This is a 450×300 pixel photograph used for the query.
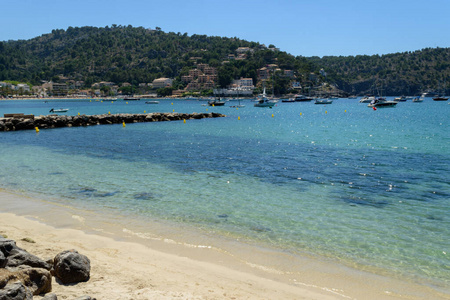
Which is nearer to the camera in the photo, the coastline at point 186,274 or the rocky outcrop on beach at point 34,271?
the rocky outcrop on beach at point 34,271

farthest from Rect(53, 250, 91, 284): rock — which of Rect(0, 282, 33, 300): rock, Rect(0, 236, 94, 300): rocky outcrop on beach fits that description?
Rect(0, 282, 33, 300): rock

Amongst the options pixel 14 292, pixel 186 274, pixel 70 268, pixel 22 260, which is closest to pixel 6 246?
pixel 22 260

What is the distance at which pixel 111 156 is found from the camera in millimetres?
26703

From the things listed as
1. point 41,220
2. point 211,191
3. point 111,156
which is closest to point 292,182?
point 211,191

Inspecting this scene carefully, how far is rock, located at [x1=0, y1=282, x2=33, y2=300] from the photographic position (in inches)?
211

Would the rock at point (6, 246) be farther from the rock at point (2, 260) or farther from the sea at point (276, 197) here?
the sea at point (276, 197)

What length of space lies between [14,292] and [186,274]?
336 centimetres

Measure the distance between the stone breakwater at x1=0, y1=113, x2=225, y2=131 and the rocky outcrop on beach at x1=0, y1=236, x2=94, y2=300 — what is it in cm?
4720

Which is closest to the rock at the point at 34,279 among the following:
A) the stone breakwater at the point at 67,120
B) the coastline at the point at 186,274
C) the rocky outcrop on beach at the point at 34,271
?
the rocky outcrop on beach at the point at 34,271

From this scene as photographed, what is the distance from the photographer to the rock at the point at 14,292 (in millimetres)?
5348

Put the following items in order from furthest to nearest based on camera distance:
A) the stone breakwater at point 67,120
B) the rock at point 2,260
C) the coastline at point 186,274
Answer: the stone breakwater at point 67,120, the coastline at point 186,274, the rock at point 2,260

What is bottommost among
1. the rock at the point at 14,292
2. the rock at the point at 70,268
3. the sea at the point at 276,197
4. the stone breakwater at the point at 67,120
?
the sea at the point at 276,197

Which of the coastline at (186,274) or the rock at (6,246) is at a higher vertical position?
the rock at (6,246)

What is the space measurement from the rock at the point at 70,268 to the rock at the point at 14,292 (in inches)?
48.9
